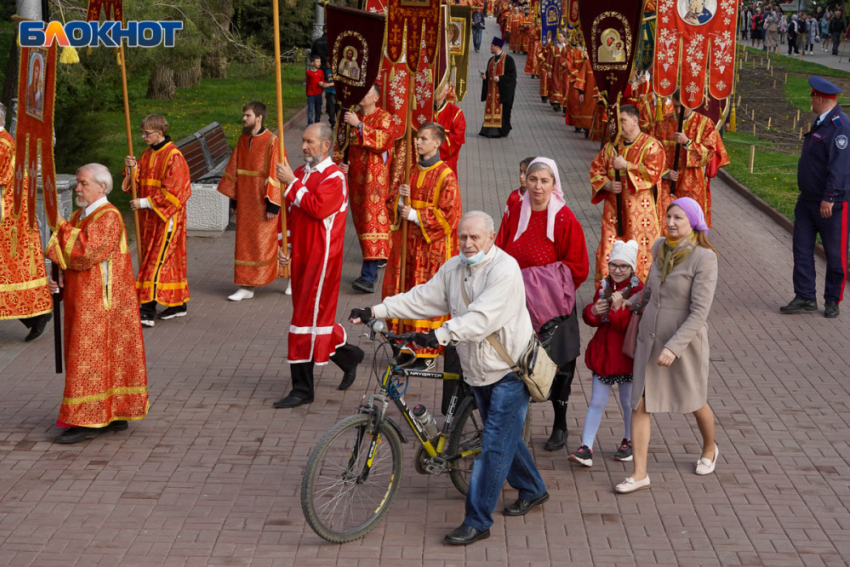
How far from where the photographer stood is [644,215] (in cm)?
1027

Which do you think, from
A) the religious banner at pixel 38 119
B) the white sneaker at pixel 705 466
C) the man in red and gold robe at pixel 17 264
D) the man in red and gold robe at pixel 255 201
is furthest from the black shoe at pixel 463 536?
the man in red and gold robe at pixel 255 201

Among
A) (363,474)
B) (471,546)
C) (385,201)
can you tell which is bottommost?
(471,546)

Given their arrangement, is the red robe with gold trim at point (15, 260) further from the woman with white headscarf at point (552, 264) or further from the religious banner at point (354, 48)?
the woman with white headscarf at point (552, 264)

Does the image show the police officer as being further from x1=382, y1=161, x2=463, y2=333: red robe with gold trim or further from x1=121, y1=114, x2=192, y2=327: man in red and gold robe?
x1=121, y1=114, x2=192, y2=327: man in red and gold robe

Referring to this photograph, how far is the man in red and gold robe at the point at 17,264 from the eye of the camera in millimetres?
9461

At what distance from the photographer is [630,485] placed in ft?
21.8

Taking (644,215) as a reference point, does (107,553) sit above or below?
below

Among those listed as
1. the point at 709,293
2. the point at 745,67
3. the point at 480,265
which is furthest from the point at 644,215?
the point at 745,67

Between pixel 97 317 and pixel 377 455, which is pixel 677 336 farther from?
pixel 97 317

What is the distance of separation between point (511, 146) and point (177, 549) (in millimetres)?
17584

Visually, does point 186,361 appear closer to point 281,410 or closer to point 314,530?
point 281,410

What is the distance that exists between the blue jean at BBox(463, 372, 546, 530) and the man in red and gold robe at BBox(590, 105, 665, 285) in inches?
174

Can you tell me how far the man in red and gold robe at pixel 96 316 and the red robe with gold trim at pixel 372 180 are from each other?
4.49m
